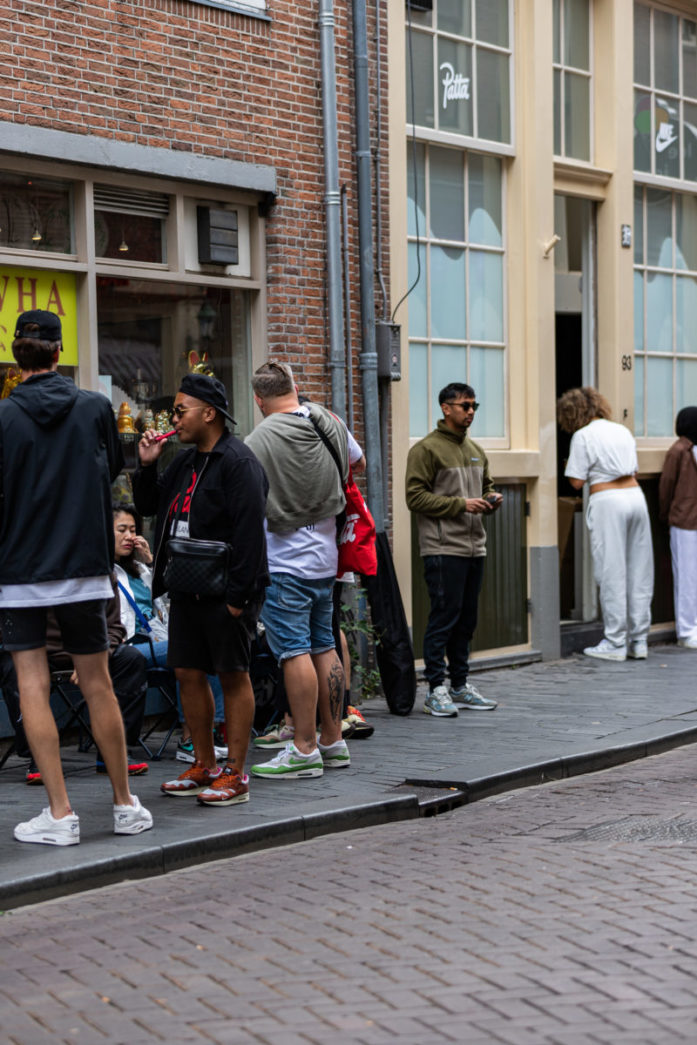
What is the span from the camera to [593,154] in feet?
44.4

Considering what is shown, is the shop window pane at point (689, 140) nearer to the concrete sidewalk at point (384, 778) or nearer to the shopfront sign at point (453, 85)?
the shopfront sign at point (453, 85)

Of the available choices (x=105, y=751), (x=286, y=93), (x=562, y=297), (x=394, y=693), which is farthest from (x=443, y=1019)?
(x=562, y=297)

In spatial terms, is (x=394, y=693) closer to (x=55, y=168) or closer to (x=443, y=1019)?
(x=55, y=168)

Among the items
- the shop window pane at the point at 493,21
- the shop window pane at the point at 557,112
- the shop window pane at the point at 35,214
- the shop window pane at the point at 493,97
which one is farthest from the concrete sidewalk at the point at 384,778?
the shop window pane at the point at 493,21

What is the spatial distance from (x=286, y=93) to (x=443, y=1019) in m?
7.38

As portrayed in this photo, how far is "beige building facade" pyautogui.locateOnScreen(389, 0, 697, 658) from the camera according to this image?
11.6 m

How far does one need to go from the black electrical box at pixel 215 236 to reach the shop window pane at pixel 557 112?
160 inches

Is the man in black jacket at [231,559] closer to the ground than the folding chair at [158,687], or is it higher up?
higher up

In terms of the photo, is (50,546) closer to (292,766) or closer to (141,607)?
(292,766)

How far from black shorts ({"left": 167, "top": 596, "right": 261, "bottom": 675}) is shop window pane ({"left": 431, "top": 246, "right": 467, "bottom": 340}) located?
519 cm

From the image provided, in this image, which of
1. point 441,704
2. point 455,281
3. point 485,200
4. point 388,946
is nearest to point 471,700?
point 441,704

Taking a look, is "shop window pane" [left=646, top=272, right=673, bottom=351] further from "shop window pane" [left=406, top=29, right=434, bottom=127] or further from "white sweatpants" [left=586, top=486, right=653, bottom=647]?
"shop window pane" [left=406, top=29, right=434, bottom=127]

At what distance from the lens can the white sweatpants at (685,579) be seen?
44.5 feet

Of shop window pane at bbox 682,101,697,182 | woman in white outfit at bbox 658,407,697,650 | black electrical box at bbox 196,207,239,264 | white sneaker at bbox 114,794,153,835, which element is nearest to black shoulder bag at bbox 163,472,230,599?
white sneaker at bbox 114,794,153,835
